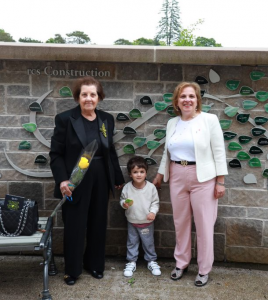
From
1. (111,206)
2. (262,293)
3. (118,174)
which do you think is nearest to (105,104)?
(118,174)

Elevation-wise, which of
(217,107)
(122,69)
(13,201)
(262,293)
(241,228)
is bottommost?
(262,293)

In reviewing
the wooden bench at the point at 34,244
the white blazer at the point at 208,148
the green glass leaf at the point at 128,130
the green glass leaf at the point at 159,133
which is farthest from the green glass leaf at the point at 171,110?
Result: the wooden bench at the point at 34,244

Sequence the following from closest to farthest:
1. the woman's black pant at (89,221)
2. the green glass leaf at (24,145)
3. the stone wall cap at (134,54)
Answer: the woman's black pant at (89,221)
the stone wall cap at (134,54)
the green glass leaf at (24,145)

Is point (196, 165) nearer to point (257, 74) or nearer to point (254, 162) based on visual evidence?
point (254, 162)

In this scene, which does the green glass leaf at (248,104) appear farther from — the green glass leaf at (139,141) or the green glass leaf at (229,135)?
the green glass leaf at (139,141)

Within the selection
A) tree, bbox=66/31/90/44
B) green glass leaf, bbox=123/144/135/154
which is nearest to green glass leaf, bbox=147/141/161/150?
green glass leaf, bbox=123/144/135/154

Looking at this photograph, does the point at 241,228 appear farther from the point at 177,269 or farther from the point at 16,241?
the point at 16,241

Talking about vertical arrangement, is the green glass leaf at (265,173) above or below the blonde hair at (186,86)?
below

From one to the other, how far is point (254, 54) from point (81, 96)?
1.53 m

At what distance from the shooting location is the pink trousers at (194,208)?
3215 mm

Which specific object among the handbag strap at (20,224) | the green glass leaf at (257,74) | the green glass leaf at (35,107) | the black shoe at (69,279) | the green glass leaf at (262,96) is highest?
the green glass leaf at (257,74)

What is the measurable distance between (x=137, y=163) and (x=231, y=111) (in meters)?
0.98

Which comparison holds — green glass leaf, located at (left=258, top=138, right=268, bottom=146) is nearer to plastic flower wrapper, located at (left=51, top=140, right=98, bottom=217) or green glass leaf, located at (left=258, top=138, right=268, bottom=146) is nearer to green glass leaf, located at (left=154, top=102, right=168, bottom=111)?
green glass leaf, located at (left=154, top=102, right=168, bottom=111)

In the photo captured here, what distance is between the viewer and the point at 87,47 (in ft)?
11.3
